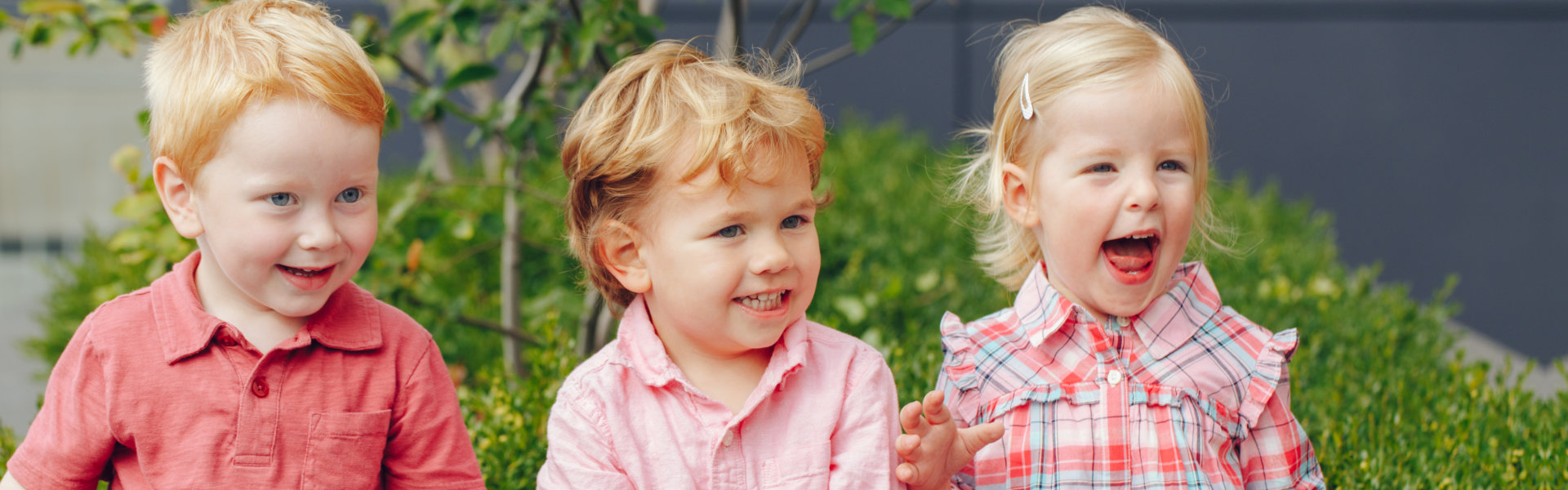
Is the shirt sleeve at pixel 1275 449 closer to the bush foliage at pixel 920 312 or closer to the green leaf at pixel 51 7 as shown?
the bush foliage at pixel 920 312

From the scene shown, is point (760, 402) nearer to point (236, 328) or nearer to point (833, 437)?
point (833, 437)

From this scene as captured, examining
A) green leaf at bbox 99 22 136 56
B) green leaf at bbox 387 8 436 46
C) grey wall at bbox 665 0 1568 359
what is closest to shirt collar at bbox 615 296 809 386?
green leaf at bbox 387 8 436 46

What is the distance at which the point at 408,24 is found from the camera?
122 inches

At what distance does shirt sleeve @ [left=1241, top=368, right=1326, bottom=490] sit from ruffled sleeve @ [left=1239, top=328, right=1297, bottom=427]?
2cm

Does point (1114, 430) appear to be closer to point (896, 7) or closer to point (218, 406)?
point (896, 7)

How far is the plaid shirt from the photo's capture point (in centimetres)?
204

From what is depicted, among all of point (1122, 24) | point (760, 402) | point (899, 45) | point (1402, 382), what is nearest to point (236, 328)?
point (760, 402)

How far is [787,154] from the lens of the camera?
185 cm

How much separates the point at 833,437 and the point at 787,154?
45cm

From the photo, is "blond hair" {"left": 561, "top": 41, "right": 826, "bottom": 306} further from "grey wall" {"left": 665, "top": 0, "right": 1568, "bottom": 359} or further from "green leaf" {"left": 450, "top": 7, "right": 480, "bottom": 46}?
"grey wall" {"left": 665, "top": 0, "right": 1568, "bottom": 359}

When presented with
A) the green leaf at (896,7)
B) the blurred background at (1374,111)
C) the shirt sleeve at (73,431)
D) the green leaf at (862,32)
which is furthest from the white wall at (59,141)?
the shirt sleeve at (73,431)

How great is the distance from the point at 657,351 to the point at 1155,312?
881 mm

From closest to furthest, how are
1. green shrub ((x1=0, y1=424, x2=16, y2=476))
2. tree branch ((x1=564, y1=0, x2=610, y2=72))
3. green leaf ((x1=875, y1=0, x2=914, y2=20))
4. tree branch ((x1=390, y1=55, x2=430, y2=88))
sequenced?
1. green shrub ((x1=0, y1=424, x2=16, y2=476))
2. green leaf ((x1=875, y1=0, x2=914, y2=20))
3. tree branch ((x1=564, y1=0, x2=610, y2=72))
4. tree branch ((x1=390, y1=55, x2=430, y2=88))

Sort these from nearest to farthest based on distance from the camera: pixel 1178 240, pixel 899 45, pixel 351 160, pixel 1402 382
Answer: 1. pixel 351 160
2. pixel 1178 240
3. pixel 1402 382
4. pixel 899 45
